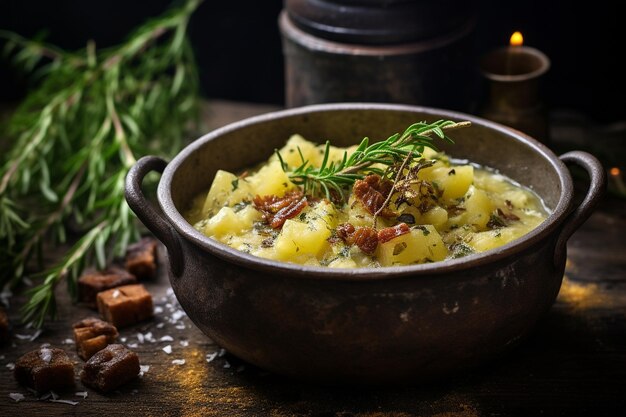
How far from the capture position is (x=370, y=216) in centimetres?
268

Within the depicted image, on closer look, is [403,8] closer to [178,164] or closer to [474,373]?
[178,164]

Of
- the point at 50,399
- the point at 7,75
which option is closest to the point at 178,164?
the point at 50,399

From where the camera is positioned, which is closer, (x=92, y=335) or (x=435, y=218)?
(x=435, y=218)

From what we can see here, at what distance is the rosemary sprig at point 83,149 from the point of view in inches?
135

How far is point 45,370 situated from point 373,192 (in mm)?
1159

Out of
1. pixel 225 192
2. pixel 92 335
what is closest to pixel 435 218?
pixel 225 192

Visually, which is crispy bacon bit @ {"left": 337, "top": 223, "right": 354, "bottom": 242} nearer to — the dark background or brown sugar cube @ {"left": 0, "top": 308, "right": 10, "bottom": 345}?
brown sugar cube @ {"left": 0, "top": 308, "right": 10, "bottom": 345}

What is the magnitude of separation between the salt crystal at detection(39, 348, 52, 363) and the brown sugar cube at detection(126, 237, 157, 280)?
625 millimetres

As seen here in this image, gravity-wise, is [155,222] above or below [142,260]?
above

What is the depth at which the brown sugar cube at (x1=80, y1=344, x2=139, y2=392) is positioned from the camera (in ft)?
8.97

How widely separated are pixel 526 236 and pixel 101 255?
5.48 feet

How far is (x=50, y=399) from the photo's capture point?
2.74m

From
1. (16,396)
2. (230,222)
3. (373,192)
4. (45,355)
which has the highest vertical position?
(373,192)

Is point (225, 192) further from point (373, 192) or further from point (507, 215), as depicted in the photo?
point (507, 215)
